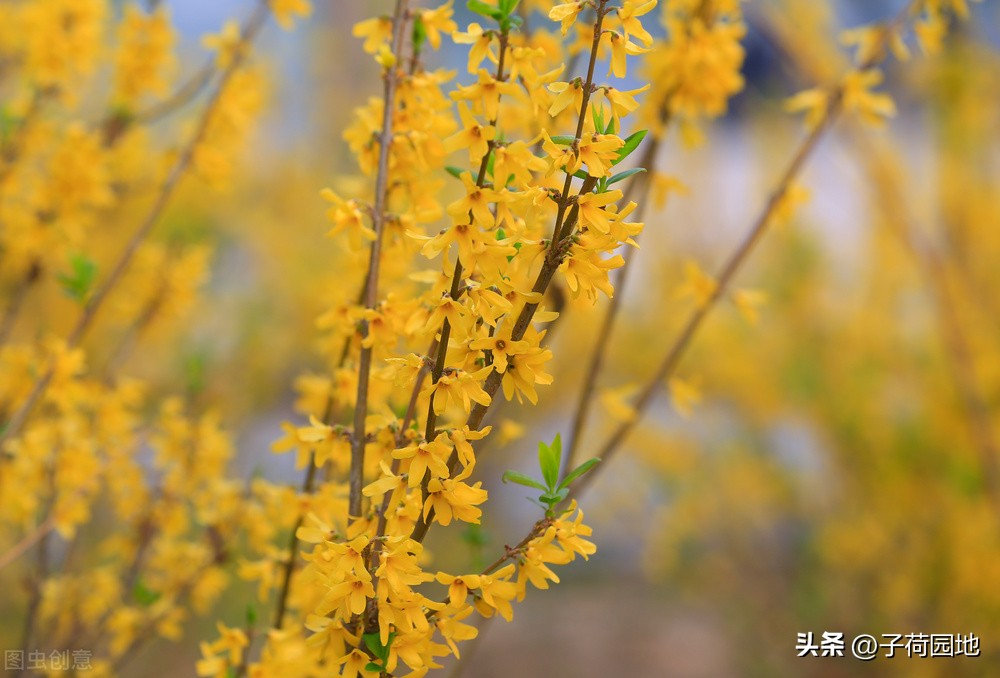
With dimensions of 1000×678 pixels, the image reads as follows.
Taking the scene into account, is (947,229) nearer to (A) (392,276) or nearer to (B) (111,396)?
(A) (392,276)

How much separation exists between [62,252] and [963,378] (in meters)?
2.22

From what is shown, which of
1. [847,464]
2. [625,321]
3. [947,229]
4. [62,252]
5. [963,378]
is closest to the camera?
[62,252]

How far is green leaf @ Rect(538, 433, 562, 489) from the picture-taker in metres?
0.83

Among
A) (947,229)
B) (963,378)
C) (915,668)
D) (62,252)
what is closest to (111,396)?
(62,252)

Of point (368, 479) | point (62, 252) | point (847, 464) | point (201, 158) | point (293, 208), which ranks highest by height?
point (293, 208)

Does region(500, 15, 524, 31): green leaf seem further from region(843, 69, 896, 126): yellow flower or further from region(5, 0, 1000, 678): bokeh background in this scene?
region(5, 0, 1000, 678): bokeh background

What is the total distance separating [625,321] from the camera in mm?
4457

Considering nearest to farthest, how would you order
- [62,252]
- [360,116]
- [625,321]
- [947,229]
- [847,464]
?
[360,116]
[62,252]
[947,229]
[847,464]
[625,321]

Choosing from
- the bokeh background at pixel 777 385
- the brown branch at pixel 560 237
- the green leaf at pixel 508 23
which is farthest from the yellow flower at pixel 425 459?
the bokeh background at pixel 777 385

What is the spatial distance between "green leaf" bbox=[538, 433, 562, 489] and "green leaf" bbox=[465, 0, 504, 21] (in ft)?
1.40

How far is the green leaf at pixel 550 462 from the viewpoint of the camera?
2.73ft

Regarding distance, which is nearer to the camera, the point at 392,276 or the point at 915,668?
the point at 392,276

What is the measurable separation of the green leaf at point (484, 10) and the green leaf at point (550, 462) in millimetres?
426

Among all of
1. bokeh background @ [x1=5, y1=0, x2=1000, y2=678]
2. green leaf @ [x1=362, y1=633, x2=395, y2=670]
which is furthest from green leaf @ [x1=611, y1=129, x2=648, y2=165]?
bokeh background @ [x1=5, y1=0, x2=1000, y2=678]
